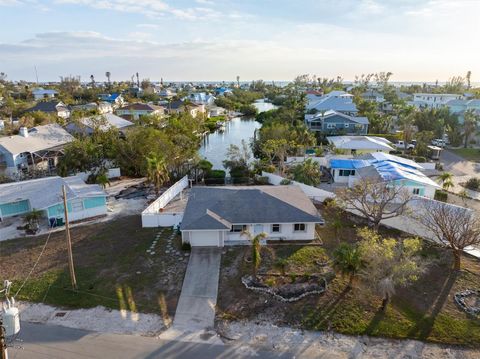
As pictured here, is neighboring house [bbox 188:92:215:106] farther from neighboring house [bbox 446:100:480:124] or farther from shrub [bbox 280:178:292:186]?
shrub [bbox 280:178:292:186]

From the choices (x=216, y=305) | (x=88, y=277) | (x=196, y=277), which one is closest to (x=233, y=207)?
(x=196, y=277)

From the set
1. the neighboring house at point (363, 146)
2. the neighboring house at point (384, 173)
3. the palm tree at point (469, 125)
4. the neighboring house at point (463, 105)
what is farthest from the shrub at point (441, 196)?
the neighboring house at point (463, 105)

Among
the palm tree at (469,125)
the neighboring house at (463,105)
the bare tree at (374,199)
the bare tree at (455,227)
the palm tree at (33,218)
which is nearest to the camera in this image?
the bare tree at (455,227)

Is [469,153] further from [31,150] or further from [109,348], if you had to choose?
[31,150]

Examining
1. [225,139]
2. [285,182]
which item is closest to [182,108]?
[225,139]

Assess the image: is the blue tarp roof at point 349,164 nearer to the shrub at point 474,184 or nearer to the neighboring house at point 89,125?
the shrub at point 474,184
